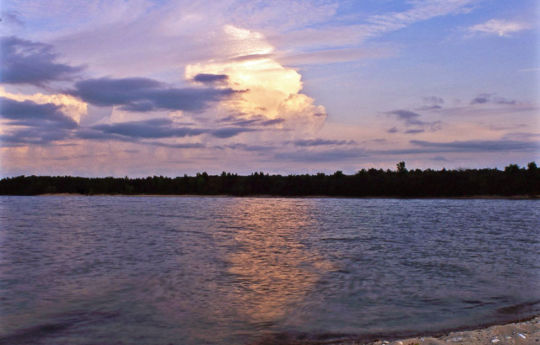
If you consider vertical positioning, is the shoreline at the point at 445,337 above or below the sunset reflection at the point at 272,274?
above

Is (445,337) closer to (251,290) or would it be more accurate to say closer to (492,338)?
(492,338)

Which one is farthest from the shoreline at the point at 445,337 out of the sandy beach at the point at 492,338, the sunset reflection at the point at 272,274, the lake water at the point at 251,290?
the sunset reflection at the point at 272,274

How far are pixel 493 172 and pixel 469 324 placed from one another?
190245 mm

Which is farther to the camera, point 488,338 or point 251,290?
point 251,290

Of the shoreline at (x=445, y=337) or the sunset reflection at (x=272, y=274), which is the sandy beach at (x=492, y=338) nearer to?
the shoreline at (x=445, y=337)

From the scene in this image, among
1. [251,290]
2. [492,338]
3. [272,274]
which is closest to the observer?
[492,338]

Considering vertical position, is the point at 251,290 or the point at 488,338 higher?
the point at 488,338

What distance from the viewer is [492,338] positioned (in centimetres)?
988

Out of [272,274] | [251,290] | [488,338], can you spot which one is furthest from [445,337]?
[272,274]

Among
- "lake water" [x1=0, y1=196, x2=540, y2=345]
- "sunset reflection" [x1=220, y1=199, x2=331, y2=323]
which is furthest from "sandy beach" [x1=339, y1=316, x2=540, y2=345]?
"sunset reflection" [x1=220, y1=199, x2=331, y2=323]

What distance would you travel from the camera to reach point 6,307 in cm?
1518

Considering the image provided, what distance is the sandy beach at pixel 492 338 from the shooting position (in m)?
9.62

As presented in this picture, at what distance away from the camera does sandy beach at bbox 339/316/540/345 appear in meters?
9.62

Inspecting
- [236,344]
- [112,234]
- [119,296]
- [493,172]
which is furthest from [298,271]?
[493,172]
